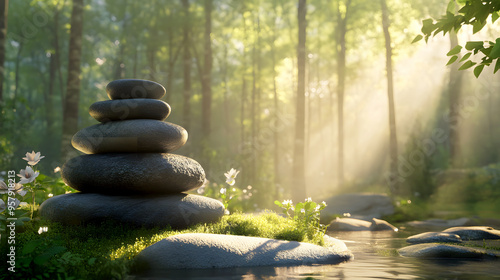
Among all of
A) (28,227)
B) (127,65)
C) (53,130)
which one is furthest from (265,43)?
(28,227)

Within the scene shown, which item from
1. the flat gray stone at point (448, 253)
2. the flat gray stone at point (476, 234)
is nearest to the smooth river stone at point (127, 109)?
the flat gray stone at point (448, 253)

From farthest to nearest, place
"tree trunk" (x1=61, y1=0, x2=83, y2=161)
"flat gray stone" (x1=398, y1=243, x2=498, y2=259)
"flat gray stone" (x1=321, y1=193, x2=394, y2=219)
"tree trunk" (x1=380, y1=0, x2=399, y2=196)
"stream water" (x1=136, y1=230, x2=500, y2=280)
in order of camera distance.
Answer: "tree trunk" (x1=380, y1=0, x2=399, y2=196), "flat gray stone" (x1=321, y1=193, x2=394, y2=219), "tree trunk" (x1=61, y1=0, x2=83, y2=161), "flat gray stone" (x1=398, y1=243, x2=498, y2=259), "stream water" (x1=136, y1=230, x2=500, y2=280)

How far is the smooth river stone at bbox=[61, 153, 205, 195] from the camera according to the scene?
840cm

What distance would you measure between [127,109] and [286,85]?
3020cm

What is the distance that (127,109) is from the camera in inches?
361

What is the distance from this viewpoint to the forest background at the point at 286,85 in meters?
19.6

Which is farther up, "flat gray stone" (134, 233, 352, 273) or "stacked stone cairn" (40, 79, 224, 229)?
"stacked stone cairn" (40, 79, 224, 229)

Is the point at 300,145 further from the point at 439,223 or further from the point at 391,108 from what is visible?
Answer: the point at 391,108

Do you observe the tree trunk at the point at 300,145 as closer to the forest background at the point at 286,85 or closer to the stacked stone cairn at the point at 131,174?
the forest background at the point at 286,85

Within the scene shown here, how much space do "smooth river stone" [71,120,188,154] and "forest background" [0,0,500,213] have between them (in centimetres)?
419

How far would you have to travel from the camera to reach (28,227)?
8.01m

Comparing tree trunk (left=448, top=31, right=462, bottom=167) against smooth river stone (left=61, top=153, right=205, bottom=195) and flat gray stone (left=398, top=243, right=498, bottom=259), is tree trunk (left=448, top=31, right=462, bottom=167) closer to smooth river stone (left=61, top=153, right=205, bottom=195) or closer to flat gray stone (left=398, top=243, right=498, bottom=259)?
flat gray stone (left=398, top=243, right=498, bottom=259)

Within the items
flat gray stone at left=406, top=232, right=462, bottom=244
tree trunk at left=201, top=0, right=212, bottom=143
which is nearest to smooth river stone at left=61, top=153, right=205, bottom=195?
flat gray stone at left=406, top=232, right=462, bottom=244

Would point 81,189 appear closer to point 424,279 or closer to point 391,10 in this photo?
point 424,279
